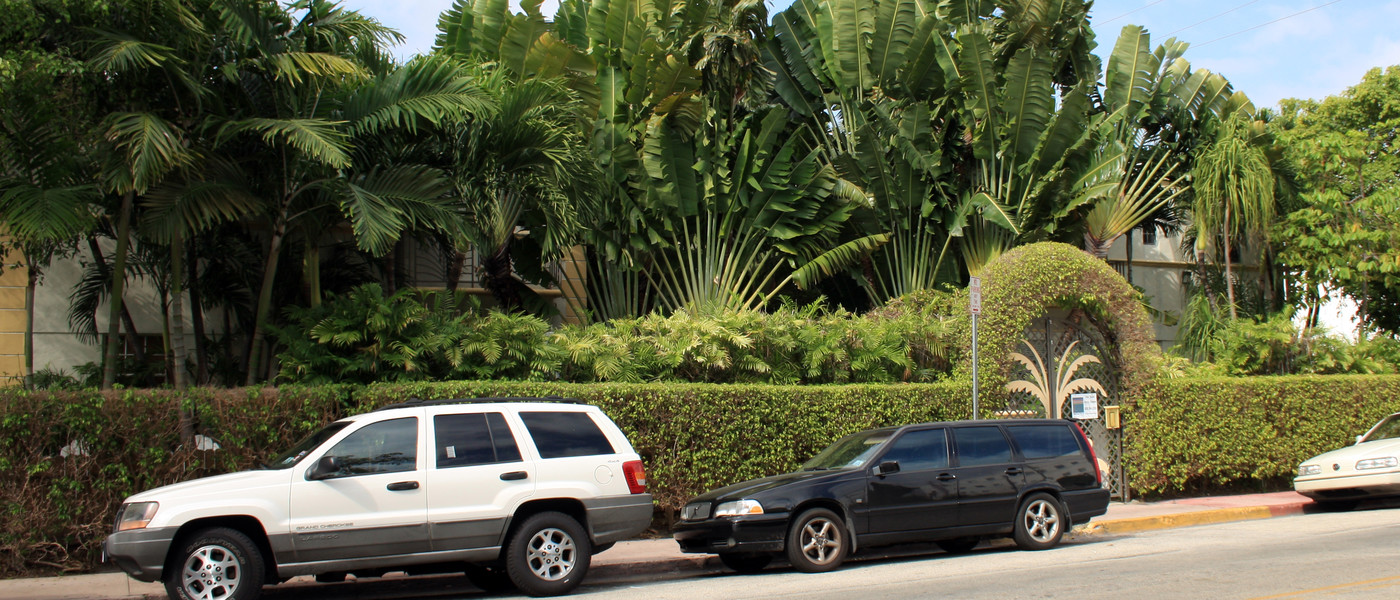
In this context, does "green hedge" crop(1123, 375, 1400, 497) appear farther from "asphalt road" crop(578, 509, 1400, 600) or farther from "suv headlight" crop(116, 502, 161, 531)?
"suv headlight" crop(116, 502, 161, 531)

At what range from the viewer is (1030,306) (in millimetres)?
14852

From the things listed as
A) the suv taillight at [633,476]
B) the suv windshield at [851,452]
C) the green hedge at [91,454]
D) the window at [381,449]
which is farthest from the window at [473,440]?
the suv windshield at [851,452]

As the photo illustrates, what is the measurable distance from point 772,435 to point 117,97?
8.48 metres

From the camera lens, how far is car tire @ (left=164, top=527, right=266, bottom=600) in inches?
310

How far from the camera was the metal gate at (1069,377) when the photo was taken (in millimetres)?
15586

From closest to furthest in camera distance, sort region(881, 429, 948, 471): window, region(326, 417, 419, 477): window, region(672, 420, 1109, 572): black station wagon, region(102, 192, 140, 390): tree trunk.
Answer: region(326, 417, 419, 477): window < region(672, 420, 1109, 572): black station wagon < region(881, 429, 948, 471): window < region(102, 192, 140, 390): tree trunk

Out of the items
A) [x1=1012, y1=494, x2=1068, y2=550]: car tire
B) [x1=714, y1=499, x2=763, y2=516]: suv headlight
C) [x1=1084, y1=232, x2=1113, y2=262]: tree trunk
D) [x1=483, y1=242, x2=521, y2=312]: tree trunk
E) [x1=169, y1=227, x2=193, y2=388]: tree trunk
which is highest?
[x1=1084, y1=232, x2=1113, y2=262]: tree trunk

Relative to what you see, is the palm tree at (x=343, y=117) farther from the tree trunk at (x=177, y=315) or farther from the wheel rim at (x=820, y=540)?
the wheel rim at (x=820, y=540)

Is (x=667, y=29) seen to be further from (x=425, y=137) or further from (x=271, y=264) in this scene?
(x=271, y=264)

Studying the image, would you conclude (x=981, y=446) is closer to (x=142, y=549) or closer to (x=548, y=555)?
(x=548, y=555)

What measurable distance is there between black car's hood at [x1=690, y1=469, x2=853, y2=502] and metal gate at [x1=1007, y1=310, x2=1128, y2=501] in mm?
6009

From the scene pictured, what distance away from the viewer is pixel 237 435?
10.7 meters

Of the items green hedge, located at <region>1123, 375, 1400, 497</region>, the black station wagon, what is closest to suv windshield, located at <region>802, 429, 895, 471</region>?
the black station wagon

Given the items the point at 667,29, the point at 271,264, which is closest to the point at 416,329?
the point at 271,264
